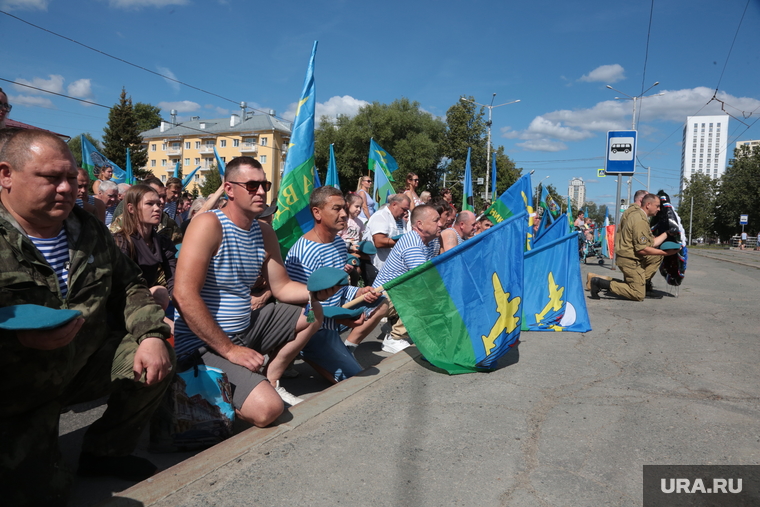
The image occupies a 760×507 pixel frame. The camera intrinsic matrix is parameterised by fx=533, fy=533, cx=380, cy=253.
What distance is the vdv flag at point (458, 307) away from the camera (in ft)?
14.5

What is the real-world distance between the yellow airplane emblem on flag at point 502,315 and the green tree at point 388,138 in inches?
1706

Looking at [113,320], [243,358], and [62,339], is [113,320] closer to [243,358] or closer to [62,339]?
[243,358]

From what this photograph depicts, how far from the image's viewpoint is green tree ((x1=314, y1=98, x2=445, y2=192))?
4884cm

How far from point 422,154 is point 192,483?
47.6 meters

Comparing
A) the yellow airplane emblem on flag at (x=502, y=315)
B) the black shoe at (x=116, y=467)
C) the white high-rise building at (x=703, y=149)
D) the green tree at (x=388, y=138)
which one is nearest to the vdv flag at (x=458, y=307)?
the yellow airplane emblem on flag at (x=502, y=315)

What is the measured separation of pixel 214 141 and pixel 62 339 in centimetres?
8846

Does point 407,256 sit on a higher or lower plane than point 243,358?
higher

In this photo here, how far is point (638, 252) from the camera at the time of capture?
918cm

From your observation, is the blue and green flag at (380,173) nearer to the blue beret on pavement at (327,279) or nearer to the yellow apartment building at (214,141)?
the blue beret on pavement at (327,279)

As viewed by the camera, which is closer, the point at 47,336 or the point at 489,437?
the point at 47,336

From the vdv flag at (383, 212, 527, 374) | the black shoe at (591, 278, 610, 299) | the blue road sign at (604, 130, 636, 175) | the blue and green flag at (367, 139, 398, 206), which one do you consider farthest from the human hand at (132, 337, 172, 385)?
the blue road sign at (604, 130, 636, 175)

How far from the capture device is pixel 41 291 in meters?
2.29

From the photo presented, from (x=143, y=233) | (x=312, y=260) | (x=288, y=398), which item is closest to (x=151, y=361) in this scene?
(x=288, y=398)

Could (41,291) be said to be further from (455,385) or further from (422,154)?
(422,154)
